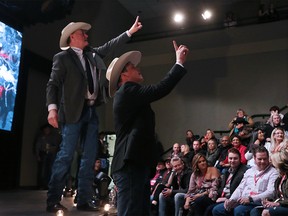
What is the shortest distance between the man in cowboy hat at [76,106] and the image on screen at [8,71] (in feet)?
9.94

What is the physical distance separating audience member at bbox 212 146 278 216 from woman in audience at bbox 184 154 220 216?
0.91 feet

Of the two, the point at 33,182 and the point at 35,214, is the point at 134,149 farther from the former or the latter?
the point at 33,182

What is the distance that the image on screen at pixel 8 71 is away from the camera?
17.3 ft

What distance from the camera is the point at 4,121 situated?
5375mm

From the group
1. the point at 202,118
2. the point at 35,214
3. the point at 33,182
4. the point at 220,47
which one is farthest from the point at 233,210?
the point at 220,47

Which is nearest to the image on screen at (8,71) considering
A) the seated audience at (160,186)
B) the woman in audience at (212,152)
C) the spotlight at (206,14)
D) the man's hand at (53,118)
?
the seated audience at (160,186)

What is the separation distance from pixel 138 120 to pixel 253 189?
201cm

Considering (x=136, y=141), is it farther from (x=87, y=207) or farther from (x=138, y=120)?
(x=87, y=207)

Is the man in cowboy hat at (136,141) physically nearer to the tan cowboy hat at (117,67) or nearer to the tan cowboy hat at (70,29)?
the tan cowboy hat at (117,67)

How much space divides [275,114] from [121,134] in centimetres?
463

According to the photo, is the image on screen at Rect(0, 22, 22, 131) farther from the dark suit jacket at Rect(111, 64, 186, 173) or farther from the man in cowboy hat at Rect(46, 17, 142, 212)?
the dark suit jacket at Rect(111, 64, 186, 173)

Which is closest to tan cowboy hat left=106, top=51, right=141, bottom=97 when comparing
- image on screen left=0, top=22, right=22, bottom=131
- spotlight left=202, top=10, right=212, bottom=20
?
image on screen left=0, top=22, right=22, bottom=131

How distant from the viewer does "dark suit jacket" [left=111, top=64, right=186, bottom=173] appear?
1.78 metres

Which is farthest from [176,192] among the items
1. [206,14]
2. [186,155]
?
[206,14]
